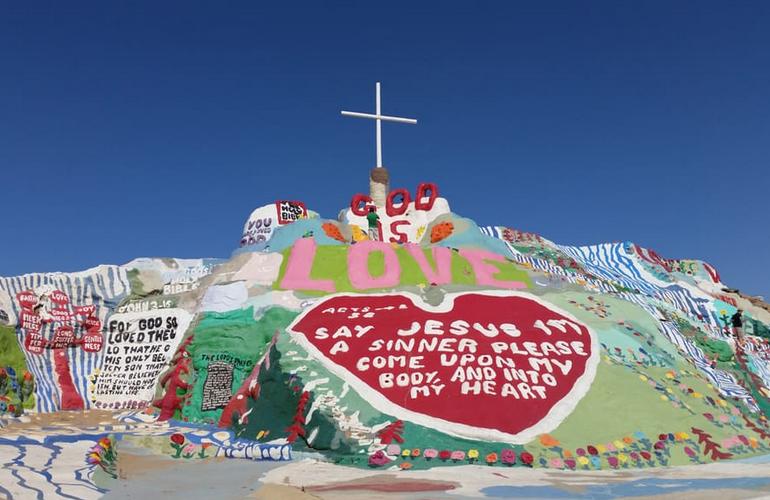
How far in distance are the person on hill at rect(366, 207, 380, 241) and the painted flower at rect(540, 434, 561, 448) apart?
1183 centimetres

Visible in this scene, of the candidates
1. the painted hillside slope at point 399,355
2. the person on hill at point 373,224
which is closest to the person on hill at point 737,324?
the painted hillside slope at point 399,355

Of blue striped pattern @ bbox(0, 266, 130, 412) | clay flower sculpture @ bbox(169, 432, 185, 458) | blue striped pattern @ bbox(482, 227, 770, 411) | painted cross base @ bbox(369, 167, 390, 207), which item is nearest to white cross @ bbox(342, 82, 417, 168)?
painted cross base @ bbox(369, 167, 390, 207)

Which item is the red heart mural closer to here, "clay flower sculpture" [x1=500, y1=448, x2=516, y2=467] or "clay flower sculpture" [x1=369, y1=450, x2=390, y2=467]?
"clay flower sculpture" [x1=500, y1=448, x2=516, y2=467]

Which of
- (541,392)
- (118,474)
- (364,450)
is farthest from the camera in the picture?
(541,392)

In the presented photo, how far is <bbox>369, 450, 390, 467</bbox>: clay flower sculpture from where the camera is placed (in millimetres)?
9180

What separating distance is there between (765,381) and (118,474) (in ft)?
48.5

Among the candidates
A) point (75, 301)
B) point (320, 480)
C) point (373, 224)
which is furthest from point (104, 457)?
point (373, 224)

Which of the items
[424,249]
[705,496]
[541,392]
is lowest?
[705,496]

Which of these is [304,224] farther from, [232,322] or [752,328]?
[752,328]

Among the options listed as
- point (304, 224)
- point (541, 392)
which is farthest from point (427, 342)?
point (304, 224)

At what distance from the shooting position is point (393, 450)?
9.47 metres

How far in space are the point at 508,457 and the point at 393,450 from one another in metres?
1.57

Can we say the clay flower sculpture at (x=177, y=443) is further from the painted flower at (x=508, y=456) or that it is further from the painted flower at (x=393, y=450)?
the painted flower at (x=508, y=456)

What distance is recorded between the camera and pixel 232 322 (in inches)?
593
